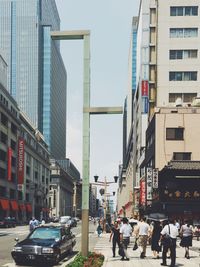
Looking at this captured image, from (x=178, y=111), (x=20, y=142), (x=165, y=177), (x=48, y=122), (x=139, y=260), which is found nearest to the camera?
(x=139, y=260)

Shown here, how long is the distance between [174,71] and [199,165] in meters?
23.3

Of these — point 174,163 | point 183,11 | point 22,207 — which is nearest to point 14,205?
point 22,207

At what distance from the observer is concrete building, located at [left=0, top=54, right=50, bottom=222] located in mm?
93938

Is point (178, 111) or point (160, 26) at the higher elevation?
point (160, 26)

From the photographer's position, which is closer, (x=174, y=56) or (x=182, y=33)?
(x=174, y=56)

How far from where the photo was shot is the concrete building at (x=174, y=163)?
5328 cm

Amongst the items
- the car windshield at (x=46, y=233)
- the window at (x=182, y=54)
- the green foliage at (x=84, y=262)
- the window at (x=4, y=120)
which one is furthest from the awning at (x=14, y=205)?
the green foliage at (x=84, y=262)

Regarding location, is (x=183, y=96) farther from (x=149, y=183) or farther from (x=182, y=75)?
(x=149, y=183)

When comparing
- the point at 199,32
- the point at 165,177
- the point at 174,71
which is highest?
the point at 199,32

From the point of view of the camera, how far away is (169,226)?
19.4 m

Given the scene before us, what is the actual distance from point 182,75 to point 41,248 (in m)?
57.2

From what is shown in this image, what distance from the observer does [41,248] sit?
66.7 ft

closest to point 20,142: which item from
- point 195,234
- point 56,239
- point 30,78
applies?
point 195,234

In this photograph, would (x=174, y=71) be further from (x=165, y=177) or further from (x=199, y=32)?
(x=165, y=177)
